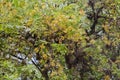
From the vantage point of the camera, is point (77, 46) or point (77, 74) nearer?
point (77, 46)

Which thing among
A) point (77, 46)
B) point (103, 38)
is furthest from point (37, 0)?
point (103, 38)

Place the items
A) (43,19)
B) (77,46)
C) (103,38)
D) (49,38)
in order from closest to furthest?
(43,19)
(49,38)
(77,46)
(103,38)

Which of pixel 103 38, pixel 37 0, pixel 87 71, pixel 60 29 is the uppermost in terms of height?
pixel 37 0

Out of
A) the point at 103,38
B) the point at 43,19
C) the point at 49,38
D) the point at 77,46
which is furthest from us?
the point at 103,38

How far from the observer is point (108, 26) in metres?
6.95

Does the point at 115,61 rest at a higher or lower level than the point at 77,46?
lower

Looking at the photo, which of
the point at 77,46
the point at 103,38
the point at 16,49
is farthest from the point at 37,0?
the point at 103,38

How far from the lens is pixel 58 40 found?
17.9ft

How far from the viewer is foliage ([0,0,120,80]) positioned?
4.97 meters

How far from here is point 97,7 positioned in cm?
709

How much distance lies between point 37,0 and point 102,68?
2.55 m

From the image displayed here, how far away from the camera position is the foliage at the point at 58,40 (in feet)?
16.3

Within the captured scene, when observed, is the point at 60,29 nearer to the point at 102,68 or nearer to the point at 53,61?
the point at 53,61

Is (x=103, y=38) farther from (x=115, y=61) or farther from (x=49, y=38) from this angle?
(x=49, y=38)
